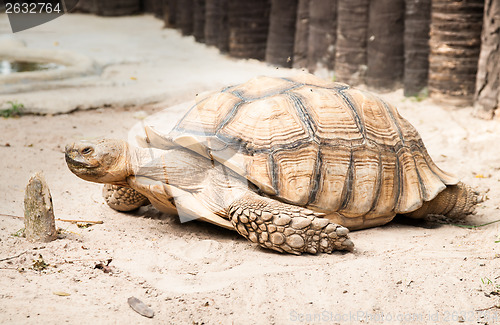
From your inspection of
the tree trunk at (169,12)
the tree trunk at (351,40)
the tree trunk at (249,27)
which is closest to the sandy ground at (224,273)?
the tree trunk at (351,40)

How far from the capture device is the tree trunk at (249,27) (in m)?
8.84

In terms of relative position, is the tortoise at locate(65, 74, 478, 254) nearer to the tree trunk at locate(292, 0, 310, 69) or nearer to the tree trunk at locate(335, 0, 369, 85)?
the tree trunk at locate(335, 0, 369, 85)

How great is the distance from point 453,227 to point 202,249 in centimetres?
157

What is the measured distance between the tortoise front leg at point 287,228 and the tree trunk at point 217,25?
723 cm

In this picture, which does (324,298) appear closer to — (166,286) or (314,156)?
(166,286)

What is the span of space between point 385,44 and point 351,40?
0.50 metres

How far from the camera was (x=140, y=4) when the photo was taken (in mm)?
15086

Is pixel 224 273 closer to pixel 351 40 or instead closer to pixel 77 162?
pixel 77 162

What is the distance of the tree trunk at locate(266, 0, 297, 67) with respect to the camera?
8.09 meters

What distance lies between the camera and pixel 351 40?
6.61 meters

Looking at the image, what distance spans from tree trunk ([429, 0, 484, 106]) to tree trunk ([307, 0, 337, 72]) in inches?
64.6

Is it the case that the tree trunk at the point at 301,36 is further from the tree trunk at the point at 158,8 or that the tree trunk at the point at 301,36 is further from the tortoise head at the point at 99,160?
the tree trunk at the point at 158,8

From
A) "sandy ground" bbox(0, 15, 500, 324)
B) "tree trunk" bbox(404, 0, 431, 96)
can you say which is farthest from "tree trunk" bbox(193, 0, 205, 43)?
"sandy ground" bbox(0, 15, 500, 324)

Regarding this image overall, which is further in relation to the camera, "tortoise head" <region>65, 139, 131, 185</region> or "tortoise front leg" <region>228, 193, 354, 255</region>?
"tortoise head" <region>65, 139, 131, 185</region>
